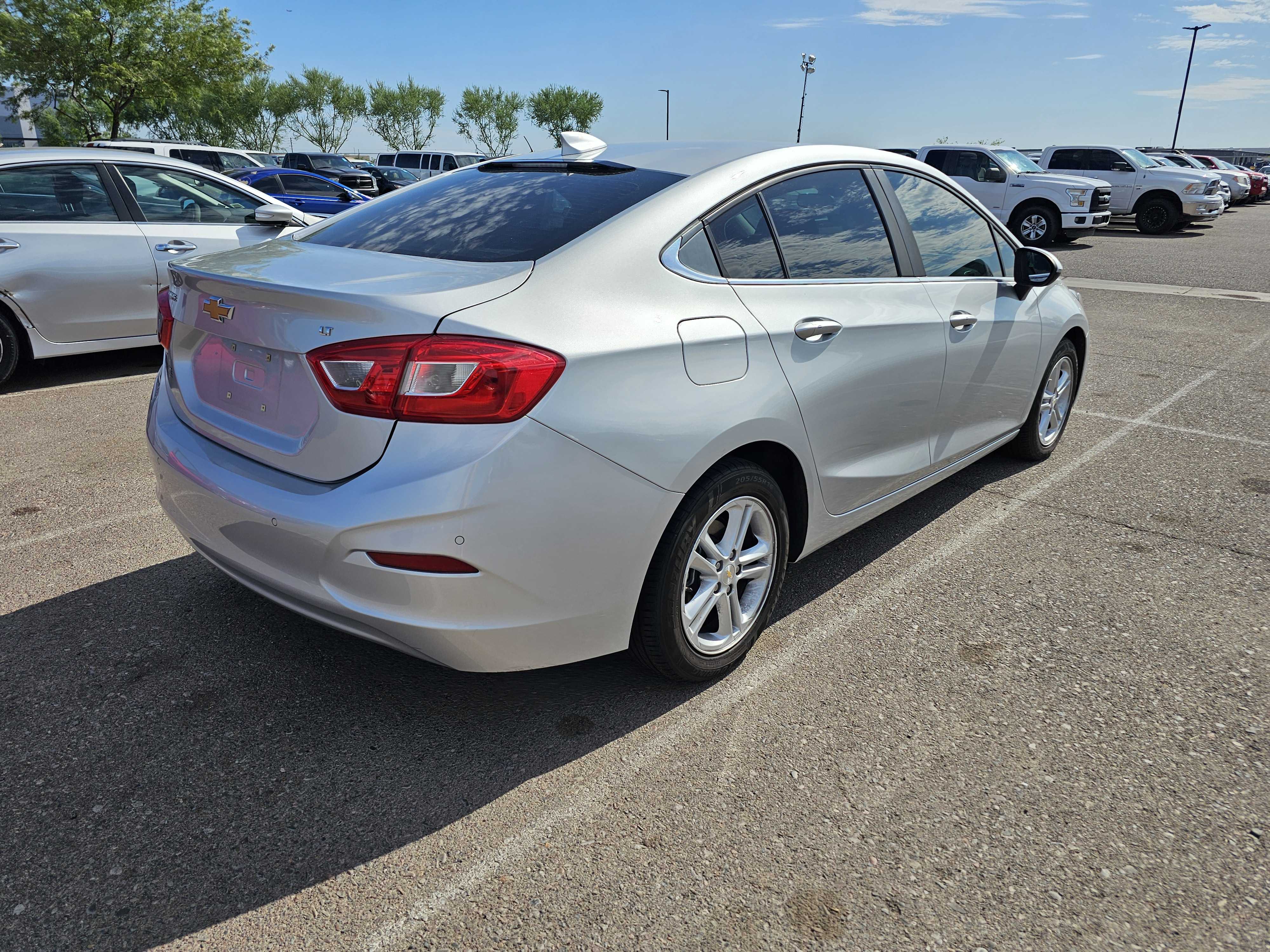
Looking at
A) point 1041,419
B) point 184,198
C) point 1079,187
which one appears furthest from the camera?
point 1079,187

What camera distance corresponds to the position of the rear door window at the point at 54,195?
6.17 meters

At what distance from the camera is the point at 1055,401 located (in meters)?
5.23

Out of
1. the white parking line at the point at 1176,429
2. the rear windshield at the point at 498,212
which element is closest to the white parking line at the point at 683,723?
the rear windshield at the point at 498,212

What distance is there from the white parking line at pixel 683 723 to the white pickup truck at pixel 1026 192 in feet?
52.9

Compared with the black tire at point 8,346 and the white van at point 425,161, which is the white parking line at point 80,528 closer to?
the black tire at point 8,346

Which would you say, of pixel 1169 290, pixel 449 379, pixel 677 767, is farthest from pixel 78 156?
pixel 1169 290

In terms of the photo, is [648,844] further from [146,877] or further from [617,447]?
[146,877]

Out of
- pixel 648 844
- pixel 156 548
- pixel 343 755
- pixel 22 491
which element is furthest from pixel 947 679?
pixel 22 491

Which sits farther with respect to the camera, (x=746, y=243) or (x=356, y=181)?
(x=356, y=181)

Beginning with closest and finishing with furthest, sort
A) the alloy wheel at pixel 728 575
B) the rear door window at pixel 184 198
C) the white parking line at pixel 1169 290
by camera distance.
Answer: the alloy wheel at pixel 728 575, the rear door window at pixel 184 198, the white parking line at pixel 1169 290

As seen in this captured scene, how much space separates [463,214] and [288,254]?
57 cm

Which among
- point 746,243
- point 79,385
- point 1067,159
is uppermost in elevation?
point 1067,159

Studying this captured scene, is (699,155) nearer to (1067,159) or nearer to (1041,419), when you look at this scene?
(1041,419)

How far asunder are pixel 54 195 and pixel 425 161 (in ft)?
85.8
